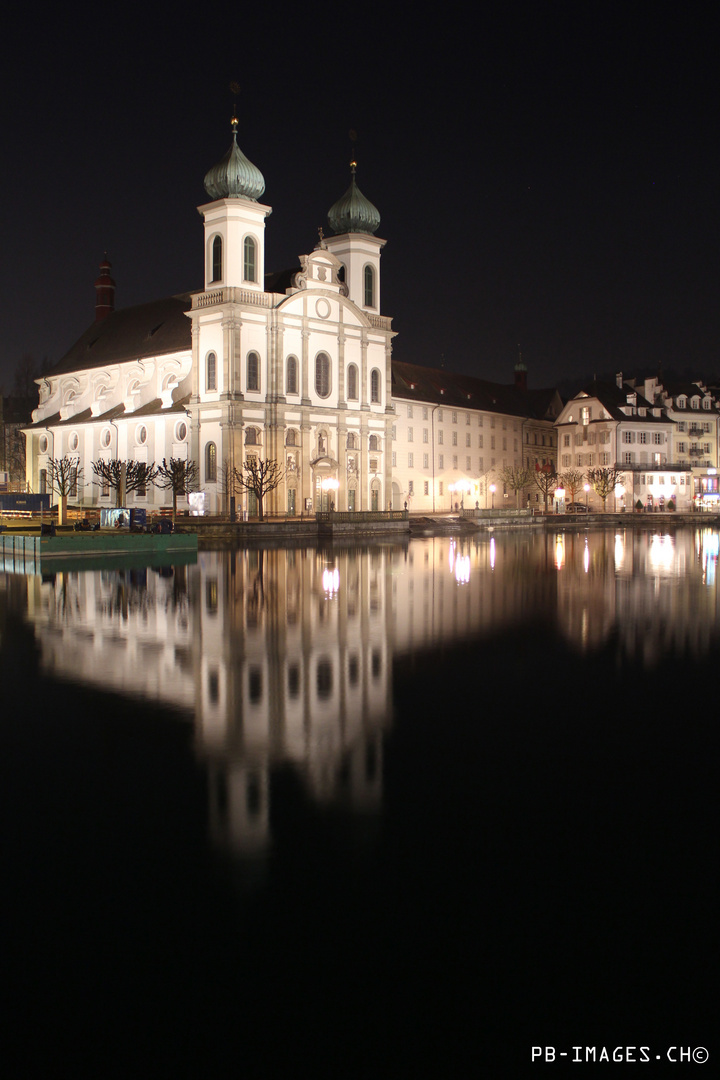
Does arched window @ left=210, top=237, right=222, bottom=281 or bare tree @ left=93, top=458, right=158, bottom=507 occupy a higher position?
arched window @ left=210, top=237, right=222, bottom=281

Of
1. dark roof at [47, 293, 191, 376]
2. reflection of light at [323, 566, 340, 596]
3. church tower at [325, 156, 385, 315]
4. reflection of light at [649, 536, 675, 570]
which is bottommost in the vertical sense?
reflection of light at [323, 566, 340, 596]

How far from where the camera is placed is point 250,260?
64.4m

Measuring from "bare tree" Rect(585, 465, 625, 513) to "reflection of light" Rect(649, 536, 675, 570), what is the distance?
44.2m

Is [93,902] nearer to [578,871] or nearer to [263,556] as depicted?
[578,871]

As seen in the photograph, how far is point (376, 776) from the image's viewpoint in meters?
7.67

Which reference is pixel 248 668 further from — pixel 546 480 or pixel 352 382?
pixel 546 480

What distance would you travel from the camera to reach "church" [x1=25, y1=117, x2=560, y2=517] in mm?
63594

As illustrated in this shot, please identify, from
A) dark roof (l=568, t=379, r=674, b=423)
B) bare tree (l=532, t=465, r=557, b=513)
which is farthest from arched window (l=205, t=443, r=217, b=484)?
dark roof (l=568, t=379, r=674, b=423)

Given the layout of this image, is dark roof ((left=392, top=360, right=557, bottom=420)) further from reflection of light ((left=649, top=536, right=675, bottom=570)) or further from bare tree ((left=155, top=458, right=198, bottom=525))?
reflection of light ((left=649, top=536, right=675, bottom=570))

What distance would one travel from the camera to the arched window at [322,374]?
68562mm

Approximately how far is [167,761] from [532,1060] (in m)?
4.71

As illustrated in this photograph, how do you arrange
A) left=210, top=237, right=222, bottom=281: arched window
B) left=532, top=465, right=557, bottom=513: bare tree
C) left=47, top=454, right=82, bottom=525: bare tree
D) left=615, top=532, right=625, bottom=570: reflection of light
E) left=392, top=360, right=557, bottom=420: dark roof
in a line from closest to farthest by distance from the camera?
left=615, top=532, right=625, bottom=570: reflection of light → left=210, top=237, right=222, bottom=281: arched window → left=47, top=454, right=82, bottom=525: bare tree → left=392, top=360, right=557, bottom=420: dark roof → left=532, top=465, right=557, bottom=513: bare tree

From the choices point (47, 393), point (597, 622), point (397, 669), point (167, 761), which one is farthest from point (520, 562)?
point (47, 393)

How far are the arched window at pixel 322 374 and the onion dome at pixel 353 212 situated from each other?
1194 centimetres
